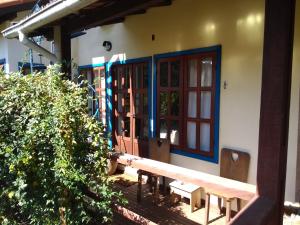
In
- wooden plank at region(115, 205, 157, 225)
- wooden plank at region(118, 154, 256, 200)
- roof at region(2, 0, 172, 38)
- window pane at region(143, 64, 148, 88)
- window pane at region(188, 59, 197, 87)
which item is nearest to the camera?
wooden plank at region(118, 154, 256, 200)

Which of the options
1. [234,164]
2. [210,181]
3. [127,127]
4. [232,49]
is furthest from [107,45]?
[210,181]

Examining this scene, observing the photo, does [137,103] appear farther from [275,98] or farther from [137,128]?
[275,98]

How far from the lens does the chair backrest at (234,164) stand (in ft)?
11.0

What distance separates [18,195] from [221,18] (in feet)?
10.1

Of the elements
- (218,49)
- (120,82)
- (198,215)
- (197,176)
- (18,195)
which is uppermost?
(218,49)

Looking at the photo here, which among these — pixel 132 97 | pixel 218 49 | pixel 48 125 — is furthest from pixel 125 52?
pixel 48 125

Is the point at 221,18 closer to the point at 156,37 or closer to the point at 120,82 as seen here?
the point at 156,37

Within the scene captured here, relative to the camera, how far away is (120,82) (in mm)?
5488

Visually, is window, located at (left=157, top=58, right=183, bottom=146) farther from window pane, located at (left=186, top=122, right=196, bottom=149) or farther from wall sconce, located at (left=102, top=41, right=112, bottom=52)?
wall sconce, located at (left=102, top=41, right=112, bottom=52)

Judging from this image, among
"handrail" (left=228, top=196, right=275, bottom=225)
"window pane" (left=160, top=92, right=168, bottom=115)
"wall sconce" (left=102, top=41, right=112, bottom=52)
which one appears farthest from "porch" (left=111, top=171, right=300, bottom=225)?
"wall sconce" (left=102, top=41, right=112, bottom=52)

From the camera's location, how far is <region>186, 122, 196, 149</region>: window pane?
4.04 metres

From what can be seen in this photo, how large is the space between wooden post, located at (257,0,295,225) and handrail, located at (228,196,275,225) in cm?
4

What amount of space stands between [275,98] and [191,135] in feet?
8.89

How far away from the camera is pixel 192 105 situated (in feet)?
13.2
